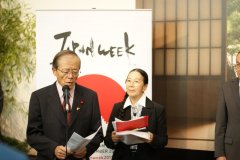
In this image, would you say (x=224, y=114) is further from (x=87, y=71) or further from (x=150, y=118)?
(x=87, y=71)

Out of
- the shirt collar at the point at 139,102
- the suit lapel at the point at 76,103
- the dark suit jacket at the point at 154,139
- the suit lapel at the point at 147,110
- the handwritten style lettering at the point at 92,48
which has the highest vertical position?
the handwritten style lettering at the point at 92,48

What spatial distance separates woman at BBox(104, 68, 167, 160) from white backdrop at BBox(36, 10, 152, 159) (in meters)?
0.71

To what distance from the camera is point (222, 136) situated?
2807 mm

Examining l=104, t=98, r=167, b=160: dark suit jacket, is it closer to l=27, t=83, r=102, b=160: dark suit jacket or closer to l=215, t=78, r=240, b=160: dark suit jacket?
l=27, t=83, r=102, b=160: dark suit jacket

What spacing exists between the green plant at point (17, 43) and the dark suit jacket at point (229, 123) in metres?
2.68

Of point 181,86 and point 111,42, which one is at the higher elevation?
point 111,42

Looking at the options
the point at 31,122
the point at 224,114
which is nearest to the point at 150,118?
the point at 224,114

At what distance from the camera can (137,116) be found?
8.68ft

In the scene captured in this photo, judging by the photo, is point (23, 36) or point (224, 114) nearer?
point (224, 114)

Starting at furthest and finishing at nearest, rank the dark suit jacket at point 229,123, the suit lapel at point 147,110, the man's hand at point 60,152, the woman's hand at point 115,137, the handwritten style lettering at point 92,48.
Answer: the handwritten style lettering at point 92,48, the dark suit jacket at point 229,123, the suit lapel at point 147,110, the woman's hand at point 115,137, the man's hand at point 60,152

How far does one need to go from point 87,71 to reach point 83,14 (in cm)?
57

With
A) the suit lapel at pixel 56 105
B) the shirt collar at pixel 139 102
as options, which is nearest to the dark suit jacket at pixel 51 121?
the suit lapel at pixel 56 105

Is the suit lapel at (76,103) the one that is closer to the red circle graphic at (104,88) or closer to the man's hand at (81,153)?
the man's hand at (81,153)

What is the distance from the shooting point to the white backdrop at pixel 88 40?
341 cm
